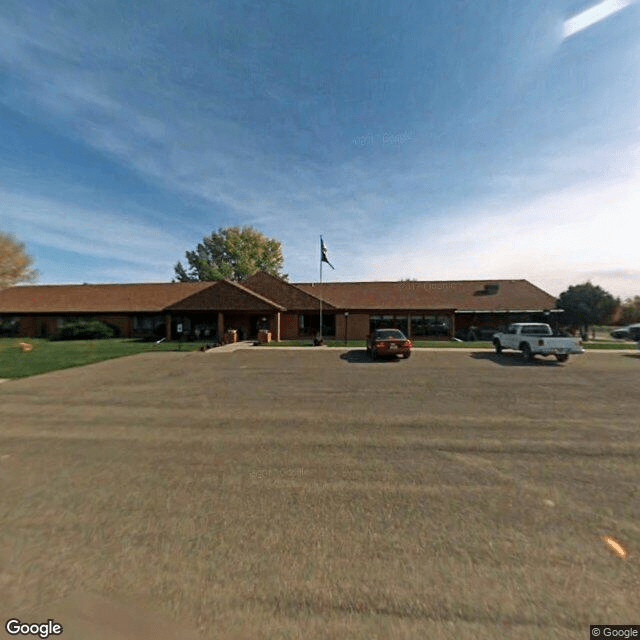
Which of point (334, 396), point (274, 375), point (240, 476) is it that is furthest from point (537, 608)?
point (274, 375)

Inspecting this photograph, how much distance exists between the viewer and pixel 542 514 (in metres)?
Answer: 3.47

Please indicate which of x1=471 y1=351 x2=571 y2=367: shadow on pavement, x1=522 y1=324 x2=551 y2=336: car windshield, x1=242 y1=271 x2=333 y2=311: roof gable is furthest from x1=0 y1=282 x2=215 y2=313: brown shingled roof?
x1=522 y1=324 x2=551 y2=336: car windshield

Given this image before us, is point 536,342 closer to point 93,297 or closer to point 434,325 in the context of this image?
point 434,325

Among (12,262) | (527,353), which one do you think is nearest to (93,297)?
(12,262)

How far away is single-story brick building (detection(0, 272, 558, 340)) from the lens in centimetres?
2752

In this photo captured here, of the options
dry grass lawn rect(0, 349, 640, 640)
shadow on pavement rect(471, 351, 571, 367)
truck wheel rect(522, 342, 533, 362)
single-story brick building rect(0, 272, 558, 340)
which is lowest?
dry grass lawn rect(0, 349, 640, 640)

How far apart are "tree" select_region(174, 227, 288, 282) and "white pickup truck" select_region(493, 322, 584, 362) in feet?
144

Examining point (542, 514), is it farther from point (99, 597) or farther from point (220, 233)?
point (220, 233)

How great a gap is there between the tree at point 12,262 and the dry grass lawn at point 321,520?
168ft

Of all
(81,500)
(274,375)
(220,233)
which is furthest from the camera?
(220,233)

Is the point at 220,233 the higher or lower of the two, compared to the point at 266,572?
higher

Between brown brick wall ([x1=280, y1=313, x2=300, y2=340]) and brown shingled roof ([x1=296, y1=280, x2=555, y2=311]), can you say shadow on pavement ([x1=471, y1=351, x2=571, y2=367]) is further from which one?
brown brick wall ([x1=280, y1=313, x2=300, y2=340])

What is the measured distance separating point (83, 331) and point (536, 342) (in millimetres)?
37074

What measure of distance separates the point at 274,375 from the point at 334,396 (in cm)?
398
